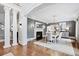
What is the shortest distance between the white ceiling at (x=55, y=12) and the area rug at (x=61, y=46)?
1.71 feet

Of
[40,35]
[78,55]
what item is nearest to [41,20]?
[40,35]

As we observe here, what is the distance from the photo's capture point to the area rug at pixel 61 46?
6.71ft

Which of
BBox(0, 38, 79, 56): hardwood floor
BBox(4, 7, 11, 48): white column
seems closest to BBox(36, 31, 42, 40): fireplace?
BBox(0, 38, 79, 56): hardwood floor

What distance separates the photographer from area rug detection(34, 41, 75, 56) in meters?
2.04

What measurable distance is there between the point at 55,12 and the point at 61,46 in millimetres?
772

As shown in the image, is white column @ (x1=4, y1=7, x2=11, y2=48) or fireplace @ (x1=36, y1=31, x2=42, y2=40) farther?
fireplace @ (x1=36, y1=31, x2=42, y2=40)

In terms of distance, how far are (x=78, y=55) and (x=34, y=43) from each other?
3.23 feet

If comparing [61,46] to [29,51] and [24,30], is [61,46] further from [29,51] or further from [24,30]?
[24,30]

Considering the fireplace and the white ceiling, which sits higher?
the white ceiling

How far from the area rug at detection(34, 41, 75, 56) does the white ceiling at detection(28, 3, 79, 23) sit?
0.52 m

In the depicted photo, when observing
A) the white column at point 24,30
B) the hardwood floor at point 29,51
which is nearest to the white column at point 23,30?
the white column at point 24,30

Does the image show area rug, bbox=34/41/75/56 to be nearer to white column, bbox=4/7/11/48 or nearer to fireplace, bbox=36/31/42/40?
fireplace, bbox=36/31/42/40

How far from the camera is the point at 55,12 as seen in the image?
204 cm

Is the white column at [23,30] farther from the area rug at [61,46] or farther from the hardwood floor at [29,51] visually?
the area rug at [61,46]
